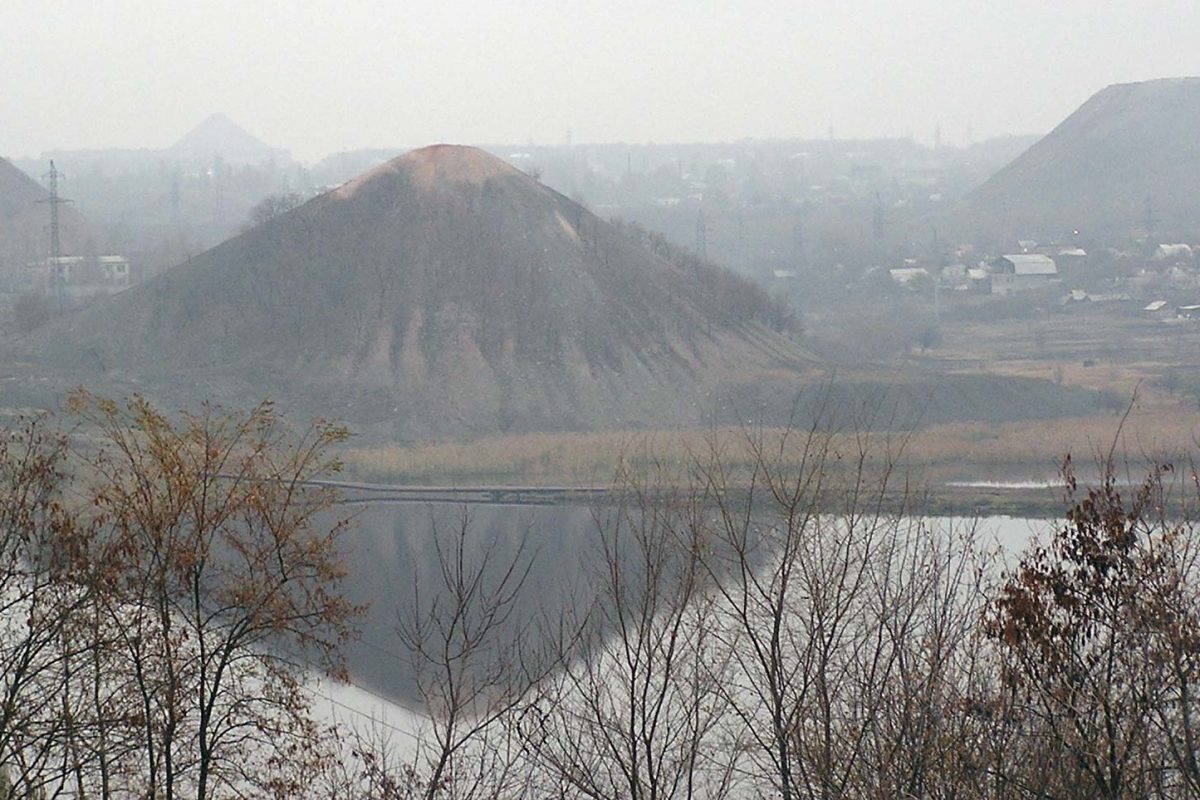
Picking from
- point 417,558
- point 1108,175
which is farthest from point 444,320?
point 1108,175

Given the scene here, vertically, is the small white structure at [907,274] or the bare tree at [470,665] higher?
the small white structure at [907,274]

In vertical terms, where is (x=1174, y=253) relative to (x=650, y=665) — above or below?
above

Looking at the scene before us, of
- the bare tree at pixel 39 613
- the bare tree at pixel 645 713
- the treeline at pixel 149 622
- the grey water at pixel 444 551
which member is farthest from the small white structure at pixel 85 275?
the treeline at pixel 149 622

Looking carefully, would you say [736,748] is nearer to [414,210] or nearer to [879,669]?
[879,669]

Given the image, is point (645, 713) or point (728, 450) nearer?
point (645, 713)

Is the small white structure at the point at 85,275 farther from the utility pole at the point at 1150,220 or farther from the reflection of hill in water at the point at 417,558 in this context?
the utility pole at the point at 1150,220

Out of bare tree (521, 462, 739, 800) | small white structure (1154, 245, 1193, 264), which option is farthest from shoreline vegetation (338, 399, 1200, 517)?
small white structure (1154, 245, 1193, 264)

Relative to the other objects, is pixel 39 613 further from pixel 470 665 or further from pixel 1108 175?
pixel 1108 175
